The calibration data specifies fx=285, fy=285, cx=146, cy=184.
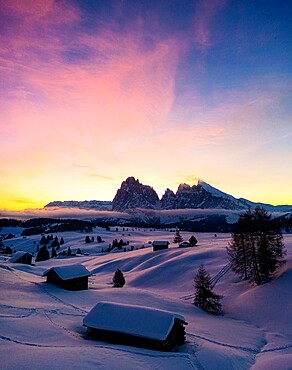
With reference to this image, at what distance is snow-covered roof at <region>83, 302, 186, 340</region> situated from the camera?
18859 mm

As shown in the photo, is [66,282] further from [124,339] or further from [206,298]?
[124,339]

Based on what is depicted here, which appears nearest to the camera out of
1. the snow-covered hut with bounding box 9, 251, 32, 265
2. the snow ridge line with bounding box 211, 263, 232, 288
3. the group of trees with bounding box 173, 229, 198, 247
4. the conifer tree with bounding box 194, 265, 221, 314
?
the conifer tree with bounding box 194, 265, 221, 314

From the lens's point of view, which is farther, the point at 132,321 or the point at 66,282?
the point at 66,282

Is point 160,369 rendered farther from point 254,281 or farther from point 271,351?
point 254,281

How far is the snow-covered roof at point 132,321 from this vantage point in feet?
61.9

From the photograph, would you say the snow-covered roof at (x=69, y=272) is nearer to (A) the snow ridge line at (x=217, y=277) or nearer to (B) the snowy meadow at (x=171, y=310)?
(B) the snowy meadow at (x=171, y=310)

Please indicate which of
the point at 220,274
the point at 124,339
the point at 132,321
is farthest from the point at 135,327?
the point at 220,274

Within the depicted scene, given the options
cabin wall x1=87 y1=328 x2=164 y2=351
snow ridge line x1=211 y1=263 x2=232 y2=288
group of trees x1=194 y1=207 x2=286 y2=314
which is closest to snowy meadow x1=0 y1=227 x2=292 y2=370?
snow ridge line x1=211 y1=263 x2=232 y2=288

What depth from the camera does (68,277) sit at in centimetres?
3934

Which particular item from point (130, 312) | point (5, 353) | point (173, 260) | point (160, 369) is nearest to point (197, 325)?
point (130, 312)

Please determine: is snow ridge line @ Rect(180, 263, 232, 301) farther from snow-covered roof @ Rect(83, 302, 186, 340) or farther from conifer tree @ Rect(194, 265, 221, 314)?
snow-covered roof @ Rect(83, 302, 186, 340)

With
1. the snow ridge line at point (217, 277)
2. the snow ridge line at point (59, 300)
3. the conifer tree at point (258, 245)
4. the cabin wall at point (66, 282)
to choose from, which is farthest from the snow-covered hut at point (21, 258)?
the conifer tree at point (258, 245)

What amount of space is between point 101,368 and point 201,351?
8.60 meters

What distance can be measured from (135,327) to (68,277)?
2272 centimetres
